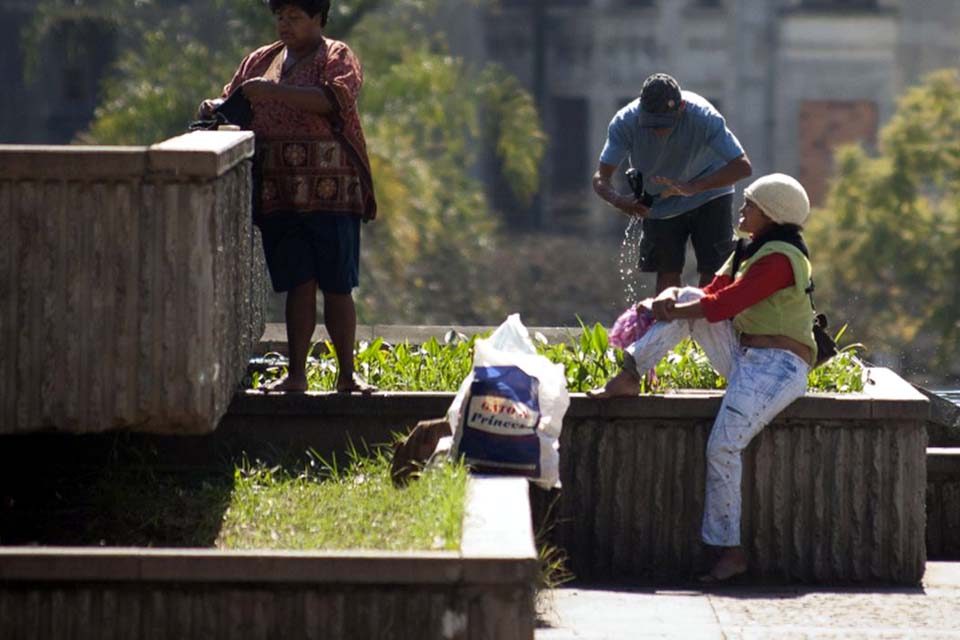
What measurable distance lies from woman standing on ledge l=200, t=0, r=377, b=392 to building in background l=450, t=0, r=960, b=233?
40229mm

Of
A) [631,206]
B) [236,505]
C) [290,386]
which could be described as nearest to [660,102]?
[631,206]

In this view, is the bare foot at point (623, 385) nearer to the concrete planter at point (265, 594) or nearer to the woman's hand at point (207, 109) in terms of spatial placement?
the woman's hand at point (207, 109)

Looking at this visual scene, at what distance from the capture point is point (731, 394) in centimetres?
844

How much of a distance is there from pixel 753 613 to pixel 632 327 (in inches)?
57.0

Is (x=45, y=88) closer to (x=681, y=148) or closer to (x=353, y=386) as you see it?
(x=681, y=148)

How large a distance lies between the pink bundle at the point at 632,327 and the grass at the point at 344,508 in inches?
40.0

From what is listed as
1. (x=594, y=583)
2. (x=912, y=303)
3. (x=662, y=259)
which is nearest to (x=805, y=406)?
(x=594, y=583)

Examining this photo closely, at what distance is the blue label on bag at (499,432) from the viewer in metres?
7.57

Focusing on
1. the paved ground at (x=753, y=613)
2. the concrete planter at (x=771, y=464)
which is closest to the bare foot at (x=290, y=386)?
the concrete planter at (x=771, y=464)

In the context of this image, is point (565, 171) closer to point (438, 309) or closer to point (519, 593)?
point (438, 309)

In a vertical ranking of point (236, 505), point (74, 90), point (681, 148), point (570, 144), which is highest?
point (74, 90)

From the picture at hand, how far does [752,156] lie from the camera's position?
48.9 meters

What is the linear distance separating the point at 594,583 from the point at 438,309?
85.4 ft

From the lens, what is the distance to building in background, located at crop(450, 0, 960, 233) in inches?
1950
